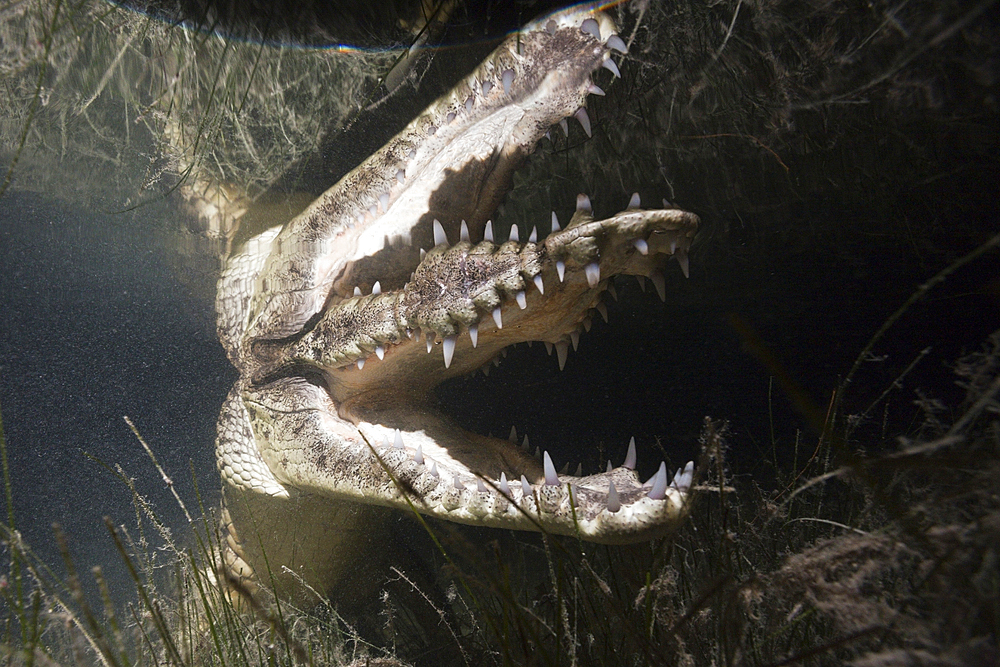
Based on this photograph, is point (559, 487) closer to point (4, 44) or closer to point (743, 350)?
point (743, 350)

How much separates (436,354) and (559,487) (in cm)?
81

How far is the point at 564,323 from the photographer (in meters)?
1.68

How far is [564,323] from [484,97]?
2.90 feet

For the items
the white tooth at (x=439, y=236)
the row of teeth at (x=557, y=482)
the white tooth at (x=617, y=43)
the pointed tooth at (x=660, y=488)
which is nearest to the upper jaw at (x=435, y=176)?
the white tooth at (x=617, y=43)

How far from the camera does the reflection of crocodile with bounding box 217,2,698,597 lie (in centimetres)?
131

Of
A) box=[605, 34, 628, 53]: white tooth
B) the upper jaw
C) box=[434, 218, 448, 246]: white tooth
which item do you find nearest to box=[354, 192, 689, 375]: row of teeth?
box=[434, 218, 448, 246]: white tooth

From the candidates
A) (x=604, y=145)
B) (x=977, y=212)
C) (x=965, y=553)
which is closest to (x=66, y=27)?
(x=604, y=145)

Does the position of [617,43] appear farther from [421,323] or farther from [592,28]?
[421,323]

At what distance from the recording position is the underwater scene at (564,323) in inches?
44.2

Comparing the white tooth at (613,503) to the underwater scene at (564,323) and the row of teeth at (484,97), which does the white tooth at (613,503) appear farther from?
the row of teeth at (484,97)

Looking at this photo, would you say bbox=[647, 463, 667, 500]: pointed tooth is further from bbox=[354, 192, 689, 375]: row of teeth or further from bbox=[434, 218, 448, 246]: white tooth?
bbox=[434, 218, 448, 246]: white tooth

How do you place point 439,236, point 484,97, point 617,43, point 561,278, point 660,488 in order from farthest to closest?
point 484,97
point 439,236
point 617,43
point 561,278
point 660,488

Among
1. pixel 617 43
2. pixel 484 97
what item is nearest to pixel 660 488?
pixel 617 43

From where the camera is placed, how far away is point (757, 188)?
2088mm
